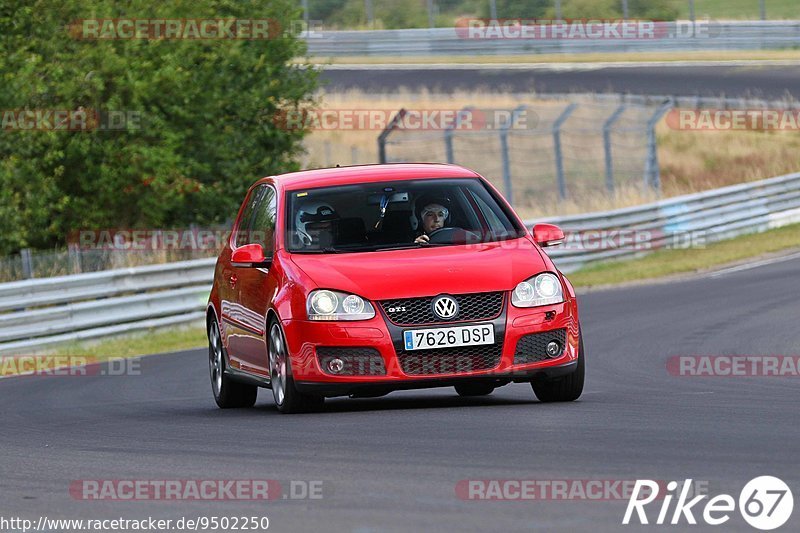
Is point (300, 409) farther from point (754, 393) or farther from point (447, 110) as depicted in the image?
point (447, 110)

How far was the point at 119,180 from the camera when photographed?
83.5 feet

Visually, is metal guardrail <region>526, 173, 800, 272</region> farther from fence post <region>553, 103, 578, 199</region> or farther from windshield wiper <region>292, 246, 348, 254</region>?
windshield wiper <region>292, 246, 348, 254</region>

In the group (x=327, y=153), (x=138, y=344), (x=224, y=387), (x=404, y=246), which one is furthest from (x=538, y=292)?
(x=327, y=153)

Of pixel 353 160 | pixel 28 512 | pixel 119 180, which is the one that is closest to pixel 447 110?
pixel 353 160

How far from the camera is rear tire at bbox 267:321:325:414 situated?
32.5 feet

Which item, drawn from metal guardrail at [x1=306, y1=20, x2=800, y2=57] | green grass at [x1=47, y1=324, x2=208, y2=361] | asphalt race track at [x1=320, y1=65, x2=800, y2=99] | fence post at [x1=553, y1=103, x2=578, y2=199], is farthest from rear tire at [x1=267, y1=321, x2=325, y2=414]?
metal guardrail at [x1=306, y1=20, x2=800, y2=57]

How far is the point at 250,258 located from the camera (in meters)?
10.5

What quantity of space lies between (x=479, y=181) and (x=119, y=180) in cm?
1512

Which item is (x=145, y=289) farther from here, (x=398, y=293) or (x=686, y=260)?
(x=398, y=293)

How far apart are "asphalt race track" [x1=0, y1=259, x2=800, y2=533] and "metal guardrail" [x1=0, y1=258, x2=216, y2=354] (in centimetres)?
523

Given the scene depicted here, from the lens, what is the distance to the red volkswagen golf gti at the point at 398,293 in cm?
962

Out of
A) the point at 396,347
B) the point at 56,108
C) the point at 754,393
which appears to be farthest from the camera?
the point at 56,108

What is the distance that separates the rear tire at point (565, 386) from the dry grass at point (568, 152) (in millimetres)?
22110

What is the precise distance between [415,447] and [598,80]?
38.3 meters
